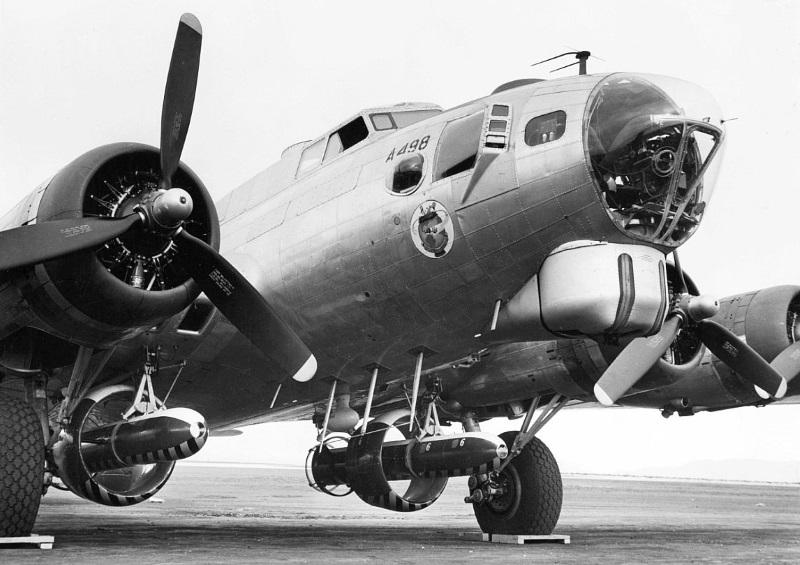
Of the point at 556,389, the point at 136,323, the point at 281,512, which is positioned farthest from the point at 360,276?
the point at 281,512

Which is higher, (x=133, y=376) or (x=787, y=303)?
(x=133, y=376)

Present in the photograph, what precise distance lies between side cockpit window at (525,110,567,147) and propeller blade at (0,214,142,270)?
12.6 ft

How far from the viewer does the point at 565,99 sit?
863 cm

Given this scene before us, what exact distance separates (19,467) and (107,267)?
2276 millimetres

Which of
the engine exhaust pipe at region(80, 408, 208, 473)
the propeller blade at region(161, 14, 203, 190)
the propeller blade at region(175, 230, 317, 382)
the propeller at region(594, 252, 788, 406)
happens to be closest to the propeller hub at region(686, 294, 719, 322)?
the propeller at region(594, 252, 788, 406)

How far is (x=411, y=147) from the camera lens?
974 centimetres

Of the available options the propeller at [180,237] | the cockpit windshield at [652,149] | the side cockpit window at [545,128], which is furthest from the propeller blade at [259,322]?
the cockpit windshield at [652,149]

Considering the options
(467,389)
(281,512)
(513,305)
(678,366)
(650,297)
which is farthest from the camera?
(281,512)

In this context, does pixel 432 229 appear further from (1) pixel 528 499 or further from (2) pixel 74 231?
(1) pixel 528 499

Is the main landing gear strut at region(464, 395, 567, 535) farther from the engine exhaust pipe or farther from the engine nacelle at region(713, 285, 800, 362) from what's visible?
the engine exhaust pipe

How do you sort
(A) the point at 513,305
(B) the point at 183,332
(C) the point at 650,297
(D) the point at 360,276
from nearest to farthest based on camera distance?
(C) the point at 650,297 < (A) the point at 513,305 < (D) the point at 360,276 < (B) the point at 183,332

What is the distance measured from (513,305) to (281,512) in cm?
1361

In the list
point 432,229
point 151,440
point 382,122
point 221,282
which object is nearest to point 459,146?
point 432,229

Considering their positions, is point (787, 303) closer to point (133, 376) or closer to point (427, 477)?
point (427, 477)
